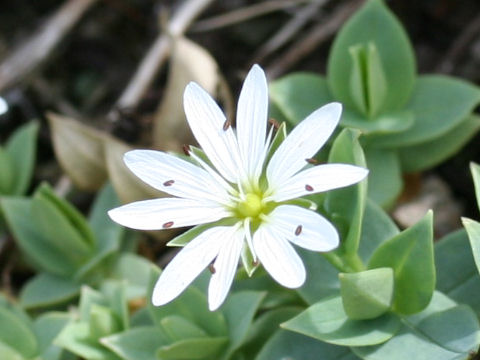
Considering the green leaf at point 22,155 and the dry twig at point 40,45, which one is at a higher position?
the dry twig at point 40,45

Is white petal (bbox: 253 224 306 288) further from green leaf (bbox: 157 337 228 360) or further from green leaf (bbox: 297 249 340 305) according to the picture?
green leaf (bbox: 157 337 228 360)

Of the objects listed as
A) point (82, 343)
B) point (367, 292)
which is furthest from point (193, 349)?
point (367, 292)

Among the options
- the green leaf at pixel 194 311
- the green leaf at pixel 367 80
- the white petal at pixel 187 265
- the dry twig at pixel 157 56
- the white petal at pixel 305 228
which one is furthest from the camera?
the dry twig at pixel 157 56

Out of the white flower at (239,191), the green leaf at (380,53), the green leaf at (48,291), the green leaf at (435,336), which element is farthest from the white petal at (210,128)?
the green leaf at (48,291)

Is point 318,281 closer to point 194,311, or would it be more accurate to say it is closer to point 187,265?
point 194,311

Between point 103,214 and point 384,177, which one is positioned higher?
point 384,177

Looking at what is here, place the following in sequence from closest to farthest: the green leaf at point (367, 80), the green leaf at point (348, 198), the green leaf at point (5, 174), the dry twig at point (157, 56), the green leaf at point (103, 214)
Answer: the green leaf at point (348, 198) → the green leaf at point (367, 80) → the green leaf at point (103, 214) → the green leaf at point (5, 174) → the dry twig at point (157, 56)

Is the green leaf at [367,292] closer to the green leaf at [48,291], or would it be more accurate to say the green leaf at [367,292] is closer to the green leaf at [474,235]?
the green leaf at [474,235]
